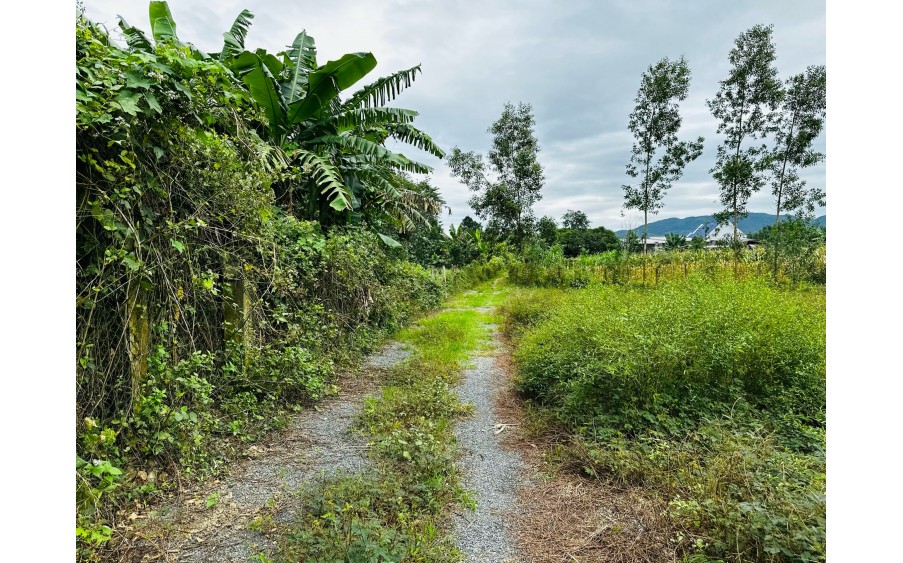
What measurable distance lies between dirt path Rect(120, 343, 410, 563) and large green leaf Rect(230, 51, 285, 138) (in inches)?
178

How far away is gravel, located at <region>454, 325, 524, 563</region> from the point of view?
8.00 ft

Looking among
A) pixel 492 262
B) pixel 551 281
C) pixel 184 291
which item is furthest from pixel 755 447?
pixel 492 262

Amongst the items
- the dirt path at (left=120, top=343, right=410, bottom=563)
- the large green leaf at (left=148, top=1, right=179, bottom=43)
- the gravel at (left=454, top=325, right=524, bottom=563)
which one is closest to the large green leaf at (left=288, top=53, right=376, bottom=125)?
the large green leaf at (left=148, top=1, right=179, bottom=43)

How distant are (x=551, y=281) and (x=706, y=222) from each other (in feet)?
33.8

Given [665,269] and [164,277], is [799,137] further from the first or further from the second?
[164,277]

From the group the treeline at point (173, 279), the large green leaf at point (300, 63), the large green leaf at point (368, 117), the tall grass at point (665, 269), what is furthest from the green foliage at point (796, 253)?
the large green leaf at point (300, 63)

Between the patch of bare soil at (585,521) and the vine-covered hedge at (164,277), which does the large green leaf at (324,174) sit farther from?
the patch of bare soil at (585,521)

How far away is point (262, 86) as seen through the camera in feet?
19.5

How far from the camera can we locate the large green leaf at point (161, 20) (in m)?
5.48

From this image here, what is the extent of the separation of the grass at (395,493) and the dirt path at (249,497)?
175 millimetres

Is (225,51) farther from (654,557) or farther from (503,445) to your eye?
(654,557)

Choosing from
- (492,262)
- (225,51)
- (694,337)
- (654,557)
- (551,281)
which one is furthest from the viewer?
(492,262)

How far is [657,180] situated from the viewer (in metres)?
20.7

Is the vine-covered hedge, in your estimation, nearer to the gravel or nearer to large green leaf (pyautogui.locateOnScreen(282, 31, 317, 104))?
the gravel
